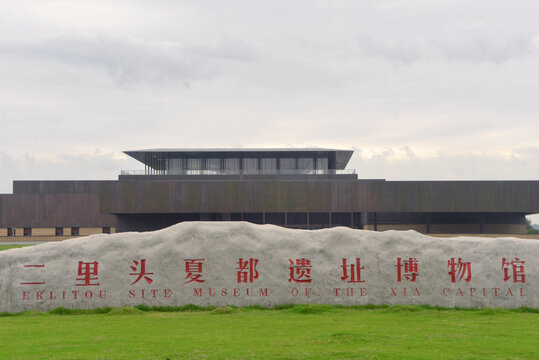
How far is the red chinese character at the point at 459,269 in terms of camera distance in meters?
15.7

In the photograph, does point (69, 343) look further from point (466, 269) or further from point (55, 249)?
point (466, 269)

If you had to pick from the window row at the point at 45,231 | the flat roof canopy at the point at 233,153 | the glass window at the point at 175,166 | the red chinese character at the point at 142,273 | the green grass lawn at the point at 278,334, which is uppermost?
the flat roof canopy at the point at 233,153

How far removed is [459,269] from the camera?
15.8 meters

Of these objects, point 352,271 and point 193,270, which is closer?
point 193,270

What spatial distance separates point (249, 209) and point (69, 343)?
45.4 m

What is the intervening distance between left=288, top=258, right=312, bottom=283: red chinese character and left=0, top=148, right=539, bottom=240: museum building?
3984 centimetres

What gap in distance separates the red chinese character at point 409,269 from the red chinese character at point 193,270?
5552 mm

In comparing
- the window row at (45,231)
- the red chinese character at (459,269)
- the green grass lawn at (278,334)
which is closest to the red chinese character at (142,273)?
the green grass lawn at (278,334)

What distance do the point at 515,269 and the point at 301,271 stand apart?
6.17m

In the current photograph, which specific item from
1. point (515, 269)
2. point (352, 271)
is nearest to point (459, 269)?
point (515, 269)

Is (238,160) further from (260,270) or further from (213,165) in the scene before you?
(260,270)

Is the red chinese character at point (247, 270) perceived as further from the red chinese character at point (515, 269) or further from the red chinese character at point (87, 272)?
the red chinese character at point (515, 269)

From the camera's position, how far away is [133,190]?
5584 cm

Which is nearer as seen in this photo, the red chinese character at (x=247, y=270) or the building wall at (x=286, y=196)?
the red chinese character at (x=247, y=270)
